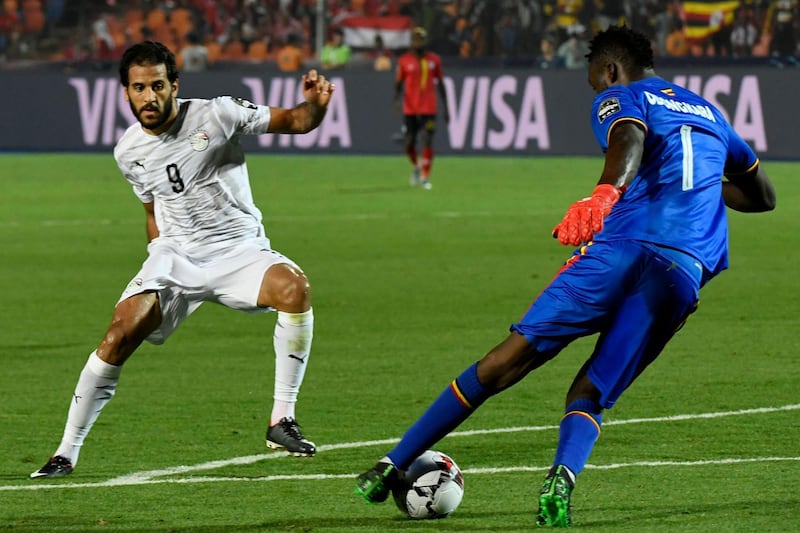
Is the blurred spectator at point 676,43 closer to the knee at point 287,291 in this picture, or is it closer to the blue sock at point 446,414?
the knee at point 287,291

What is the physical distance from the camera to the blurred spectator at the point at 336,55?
3152 cm

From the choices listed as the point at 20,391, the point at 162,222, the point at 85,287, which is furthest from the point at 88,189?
the point at 162,222

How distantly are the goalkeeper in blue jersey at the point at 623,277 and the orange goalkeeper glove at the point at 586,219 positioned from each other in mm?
223

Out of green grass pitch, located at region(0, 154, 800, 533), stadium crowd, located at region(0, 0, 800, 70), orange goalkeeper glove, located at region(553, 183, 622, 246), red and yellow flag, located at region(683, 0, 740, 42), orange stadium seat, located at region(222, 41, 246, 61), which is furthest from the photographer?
orange stadium seat, located at region(222, 41, 246, 61)

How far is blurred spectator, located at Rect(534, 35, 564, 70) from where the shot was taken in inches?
1171

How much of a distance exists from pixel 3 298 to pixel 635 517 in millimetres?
8606

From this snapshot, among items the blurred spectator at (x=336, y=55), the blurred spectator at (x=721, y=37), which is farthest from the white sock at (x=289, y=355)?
the blurred spectator at (x=336, y=55)

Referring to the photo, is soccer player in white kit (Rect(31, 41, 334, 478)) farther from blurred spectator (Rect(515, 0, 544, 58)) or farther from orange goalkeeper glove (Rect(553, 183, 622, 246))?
blurred spectator (Rect(515, 0, 544, 58))

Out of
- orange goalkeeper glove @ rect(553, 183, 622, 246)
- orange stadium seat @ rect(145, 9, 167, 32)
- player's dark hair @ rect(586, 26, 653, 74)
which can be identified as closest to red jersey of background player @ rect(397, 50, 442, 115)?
orange stadium seat @ rect(145, 9, 167, 32)

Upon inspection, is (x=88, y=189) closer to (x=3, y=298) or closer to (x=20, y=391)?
(x=3, y=298)

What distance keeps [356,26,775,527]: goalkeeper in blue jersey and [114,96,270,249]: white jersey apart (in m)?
2.00

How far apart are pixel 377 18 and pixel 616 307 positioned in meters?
27.3

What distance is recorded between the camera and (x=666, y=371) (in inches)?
393

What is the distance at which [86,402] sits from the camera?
23.6 ft
